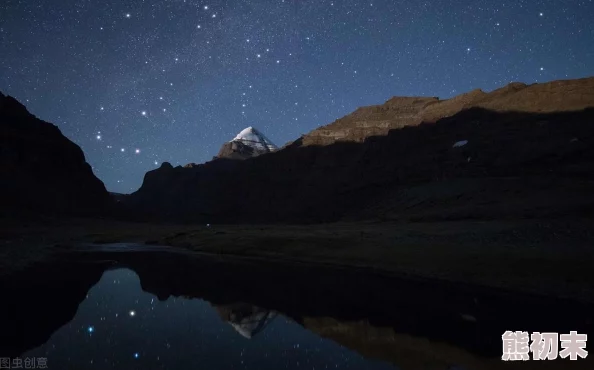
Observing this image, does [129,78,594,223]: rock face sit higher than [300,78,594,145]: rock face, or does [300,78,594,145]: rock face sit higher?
[300,78,594,145]: rock face

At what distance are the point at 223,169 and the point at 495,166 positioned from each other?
351 ft

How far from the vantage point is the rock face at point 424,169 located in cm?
6756

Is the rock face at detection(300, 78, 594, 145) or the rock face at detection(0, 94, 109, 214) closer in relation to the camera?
the rock face at detection(300, 78, 594, 145)

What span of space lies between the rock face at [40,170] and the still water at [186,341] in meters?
103

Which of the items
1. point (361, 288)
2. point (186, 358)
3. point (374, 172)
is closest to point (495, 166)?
point (374, 172)

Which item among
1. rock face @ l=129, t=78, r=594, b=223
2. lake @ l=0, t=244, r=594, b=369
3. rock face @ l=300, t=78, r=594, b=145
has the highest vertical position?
rock face @ l=300, t=78, r=594, b=145

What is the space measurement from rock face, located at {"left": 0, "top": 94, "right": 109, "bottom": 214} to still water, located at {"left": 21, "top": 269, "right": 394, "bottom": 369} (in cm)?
10342

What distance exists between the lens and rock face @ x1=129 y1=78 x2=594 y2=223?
6756 cm

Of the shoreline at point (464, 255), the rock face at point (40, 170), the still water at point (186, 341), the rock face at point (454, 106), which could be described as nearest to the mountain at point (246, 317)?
the still water at point (186, 341)

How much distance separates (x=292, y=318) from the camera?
16.9 metres

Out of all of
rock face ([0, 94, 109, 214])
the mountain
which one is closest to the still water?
the mountain

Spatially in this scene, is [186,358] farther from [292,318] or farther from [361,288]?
[361,288]

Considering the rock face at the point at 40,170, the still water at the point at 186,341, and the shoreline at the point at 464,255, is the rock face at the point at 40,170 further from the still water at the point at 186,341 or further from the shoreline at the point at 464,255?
the still water at the point at 186,341

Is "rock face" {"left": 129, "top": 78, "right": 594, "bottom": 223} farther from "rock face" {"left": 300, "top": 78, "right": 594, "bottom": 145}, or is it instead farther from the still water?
the still water
